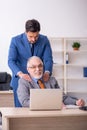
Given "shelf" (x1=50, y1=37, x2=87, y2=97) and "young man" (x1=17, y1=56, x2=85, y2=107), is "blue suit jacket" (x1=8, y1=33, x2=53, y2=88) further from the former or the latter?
"shelf" (x1=50, y1=37, x2=87, y2=97)

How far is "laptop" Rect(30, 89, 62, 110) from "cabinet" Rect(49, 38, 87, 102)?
16.0ft

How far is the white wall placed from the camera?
7008 mm

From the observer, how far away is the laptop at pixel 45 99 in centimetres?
218

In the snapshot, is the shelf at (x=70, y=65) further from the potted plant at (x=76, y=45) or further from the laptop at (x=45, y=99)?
the laptop at (x=45, y=99)

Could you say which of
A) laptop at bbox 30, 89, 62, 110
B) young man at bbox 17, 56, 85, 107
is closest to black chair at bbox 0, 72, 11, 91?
young man at bbox 17, 56, 85, 107

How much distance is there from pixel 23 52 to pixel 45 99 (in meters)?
0.97

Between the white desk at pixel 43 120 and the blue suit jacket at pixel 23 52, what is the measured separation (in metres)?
0.88

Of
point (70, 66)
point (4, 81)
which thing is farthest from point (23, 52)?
point (70, 66)

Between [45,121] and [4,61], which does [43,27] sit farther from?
[45,121]

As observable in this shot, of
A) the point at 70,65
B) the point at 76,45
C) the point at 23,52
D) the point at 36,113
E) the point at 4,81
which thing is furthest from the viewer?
the point at 70,65

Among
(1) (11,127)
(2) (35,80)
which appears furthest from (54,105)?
(2) (35,80)

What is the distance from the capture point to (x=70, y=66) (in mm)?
7281

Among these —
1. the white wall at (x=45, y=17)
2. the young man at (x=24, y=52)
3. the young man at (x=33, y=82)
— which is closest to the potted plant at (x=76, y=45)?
the white wall at (x=45, y=17)

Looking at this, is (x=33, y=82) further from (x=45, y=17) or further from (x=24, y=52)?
(x=45, y=17)
